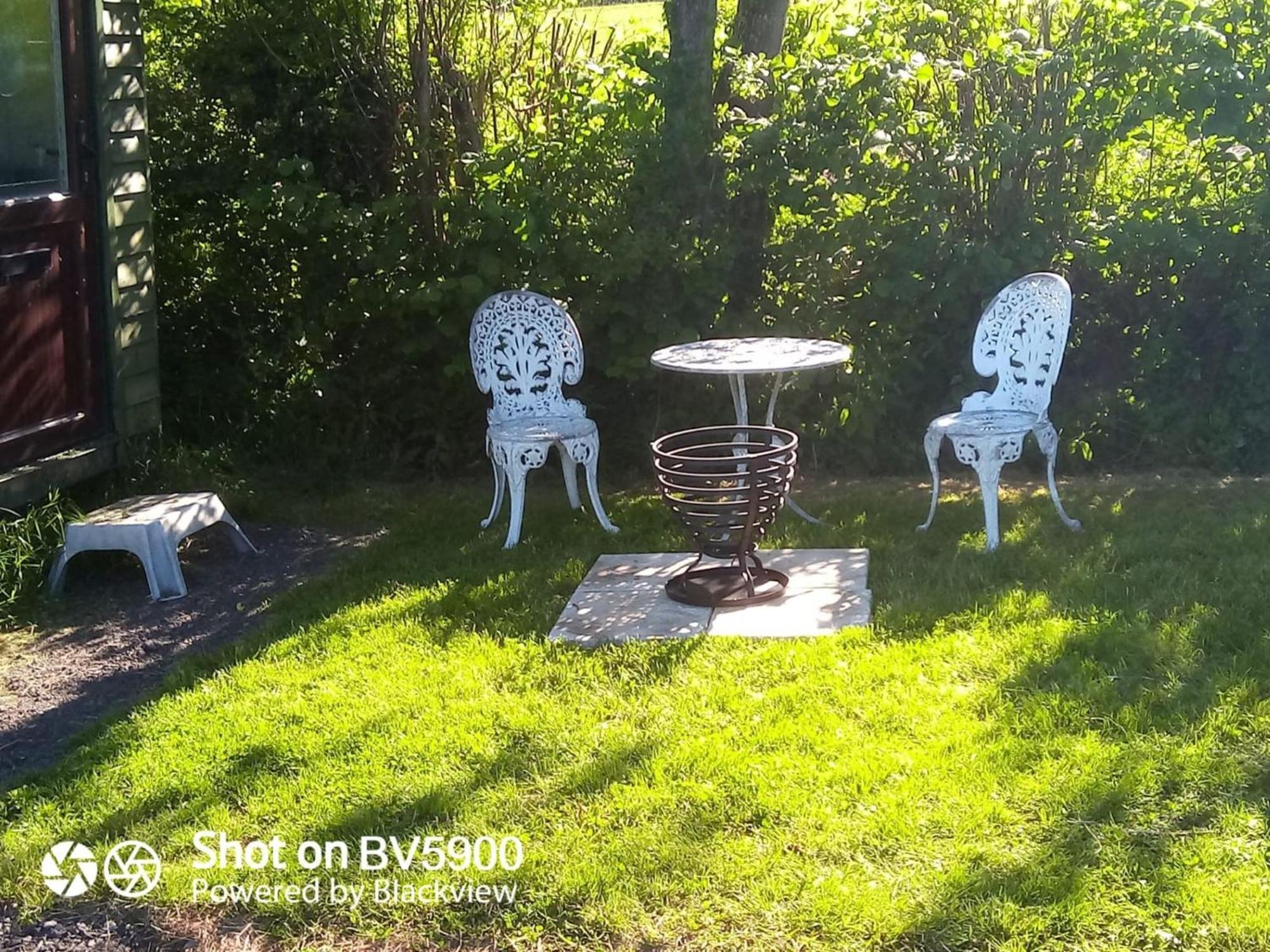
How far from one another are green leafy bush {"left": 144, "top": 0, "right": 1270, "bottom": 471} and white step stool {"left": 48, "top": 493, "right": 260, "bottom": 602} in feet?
4.88

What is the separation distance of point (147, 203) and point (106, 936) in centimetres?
396

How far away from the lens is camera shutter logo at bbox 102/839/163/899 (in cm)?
311

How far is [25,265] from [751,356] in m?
2.75

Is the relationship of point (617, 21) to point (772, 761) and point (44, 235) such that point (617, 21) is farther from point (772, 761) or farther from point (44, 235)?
point (772, 761)

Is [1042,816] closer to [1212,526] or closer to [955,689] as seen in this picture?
[955,689]

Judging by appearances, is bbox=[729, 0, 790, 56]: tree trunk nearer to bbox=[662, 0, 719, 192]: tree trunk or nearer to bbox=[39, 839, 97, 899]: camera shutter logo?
bbox=[662, 0, 719, 192]: tree trunk

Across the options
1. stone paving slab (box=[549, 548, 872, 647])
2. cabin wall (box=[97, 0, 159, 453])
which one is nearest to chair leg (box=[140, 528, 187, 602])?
cabin wall (box=[97, 0, 159, 453])

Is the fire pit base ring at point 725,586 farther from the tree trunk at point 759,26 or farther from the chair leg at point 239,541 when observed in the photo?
the tree trunk at point 759,26

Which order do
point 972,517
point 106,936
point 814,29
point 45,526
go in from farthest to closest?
point 814,29 → point 972,517 → point 45,526 → point 106,936

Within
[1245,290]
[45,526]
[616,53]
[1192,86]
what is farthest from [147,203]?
[1245,290]

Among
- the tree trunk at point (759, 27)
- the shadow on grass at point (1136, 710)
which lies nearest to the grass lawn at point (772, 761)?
the shadow on grass at point (1136, 710)

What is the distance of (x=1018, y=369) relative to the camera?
565 cm

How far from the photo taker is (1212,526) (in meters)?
5.42

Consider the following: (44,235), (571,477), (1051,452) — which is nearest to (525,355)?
(571,477)
